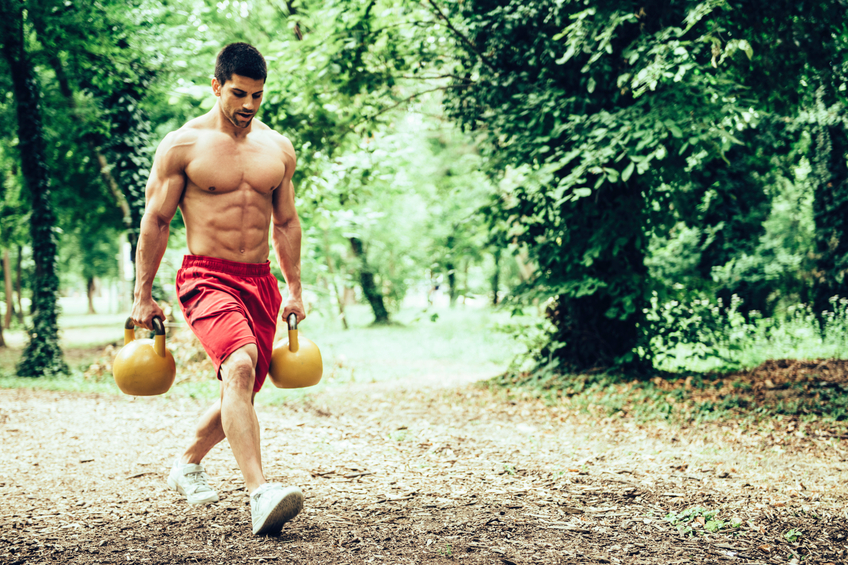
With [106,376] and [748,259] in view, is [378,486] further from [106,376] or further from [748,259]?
[748,259]

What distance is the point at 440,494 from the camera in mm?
3439

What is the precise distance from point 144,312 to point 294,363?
2.47ft

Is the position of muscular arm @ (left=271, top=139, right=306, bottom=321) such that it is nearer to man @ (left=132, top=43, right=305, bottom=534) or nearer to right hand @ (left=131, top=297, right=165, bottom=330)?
man @ (left=132, top=43, right=305, bottom=534)

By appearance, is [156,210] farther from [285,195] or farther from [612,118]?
[612,118]

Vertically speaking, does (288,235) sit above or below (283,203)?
below

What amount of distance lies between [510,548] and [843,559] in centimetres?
143

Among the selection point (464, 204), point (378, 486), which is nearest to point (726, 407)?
point (378, 486)

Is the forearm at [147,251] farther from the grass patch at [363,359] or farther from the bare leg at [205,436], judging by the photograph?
the grass patch at [363,359]

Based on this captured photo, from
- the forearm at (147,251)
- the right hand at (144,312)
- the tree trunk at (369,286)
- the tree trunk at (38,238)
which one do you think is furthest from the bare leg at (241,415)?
the tree trunk at (369,286)

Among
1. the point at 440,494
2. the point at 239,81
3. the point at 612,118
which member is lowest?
the point at 440,494

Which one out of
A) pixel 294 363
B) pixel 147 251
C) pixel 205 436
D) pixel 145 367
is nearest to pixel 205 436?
pixel 205 436

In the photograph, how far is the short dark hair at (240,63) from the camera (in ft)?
9.20

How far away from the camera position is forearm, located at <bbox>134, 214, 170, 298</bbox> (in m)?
2.87

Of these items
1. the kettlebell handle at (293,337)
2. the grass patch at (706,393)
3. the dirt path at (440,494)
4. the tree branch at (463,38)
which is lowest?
the grass patch at (706,393)
